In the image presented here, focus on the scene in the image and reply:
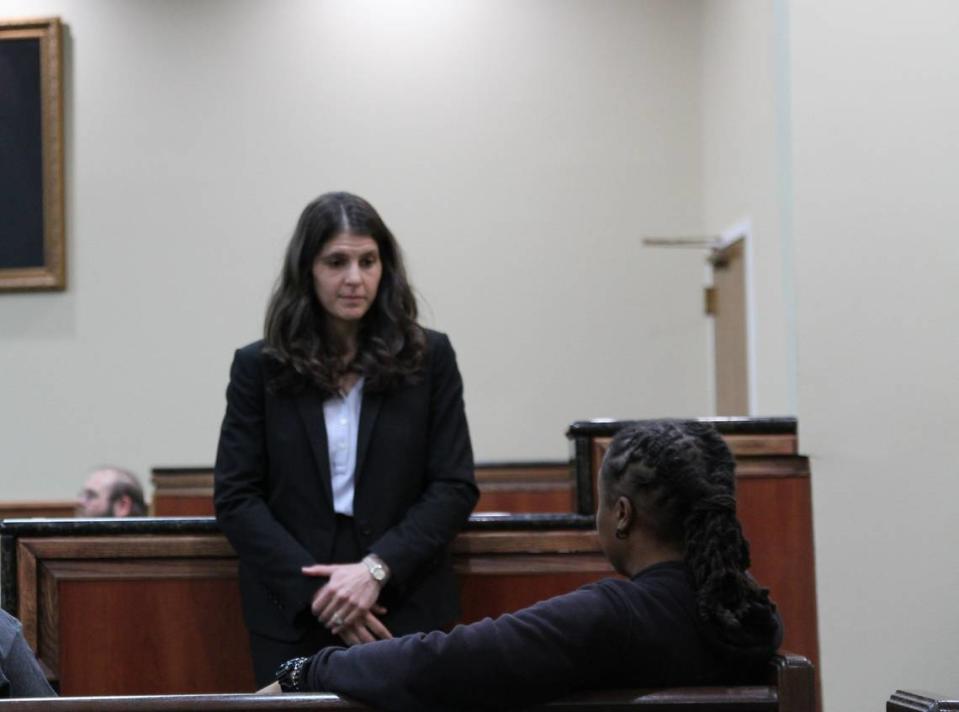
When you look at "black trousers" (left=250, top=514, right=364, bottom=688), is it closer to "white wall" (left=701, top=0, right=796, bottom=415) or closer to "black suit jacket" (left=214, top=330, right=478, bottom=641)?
"black suit jacket" (left=214, top=330, right=478, bottom=641)

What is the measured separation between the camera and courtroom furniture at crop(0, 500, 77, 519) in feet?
23.1

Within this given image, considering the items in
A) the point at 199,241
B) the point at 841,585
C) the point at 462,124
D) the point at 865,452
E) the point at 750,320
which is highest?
the point at 462,124

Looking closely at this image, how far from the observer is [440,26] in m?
Answer: 7.40


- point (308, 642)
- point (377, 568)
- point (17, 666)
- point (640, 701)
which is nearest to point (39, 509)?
point (308, 642)

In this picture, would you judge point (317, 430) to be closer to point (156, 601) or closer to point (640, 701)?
point (156, 601)

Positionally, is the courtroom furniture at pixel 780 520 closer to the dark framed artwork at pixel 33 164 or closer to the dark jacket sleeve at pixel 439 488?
the dark jacket sleeve at pixel 439 488

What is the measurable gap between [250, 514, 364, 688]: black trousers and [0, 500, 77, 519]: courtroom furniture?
444cm

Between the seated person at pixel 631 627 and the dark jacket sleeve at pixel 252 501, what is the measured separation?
33.3 inches

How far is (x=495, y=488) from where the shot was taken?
5.38m

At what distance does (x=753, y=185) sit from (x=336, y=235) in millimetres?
3817

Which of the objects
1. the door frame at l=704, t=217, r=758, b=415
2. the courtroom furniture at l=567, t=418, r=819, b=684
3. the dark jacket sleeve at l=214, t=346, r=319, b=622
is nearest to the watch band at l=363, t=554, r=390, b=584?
the dark jacket sleeve at l=214, t=346, r=319, b=622

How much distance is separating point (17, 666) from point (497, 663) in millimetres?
752

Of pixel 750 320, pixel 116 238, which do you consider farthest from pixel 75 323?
pixel 750 320

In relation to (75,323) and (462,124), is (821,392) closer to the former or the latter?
(462,124)
